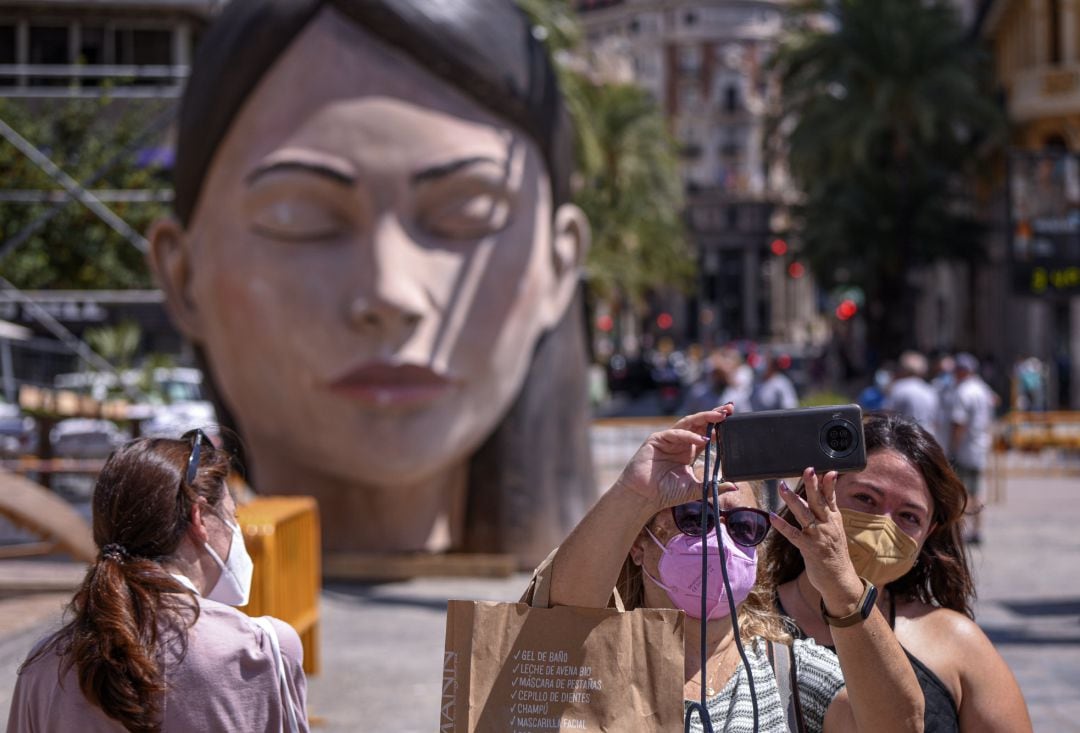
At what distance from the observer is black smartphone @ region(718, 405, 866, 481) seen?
279cm

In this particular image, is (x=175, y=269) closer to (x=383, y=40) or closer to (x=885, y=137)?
(x=383, y=40)

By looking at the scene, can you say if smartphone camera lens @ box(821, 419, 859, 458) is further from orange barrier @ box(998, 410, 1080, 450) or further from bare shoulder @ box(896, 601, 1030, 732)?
orange barrier @ box(998, 410, 1080, 450)

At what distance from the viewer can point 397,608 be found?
10602 mm

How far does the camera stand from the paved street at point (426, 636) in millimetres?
7867

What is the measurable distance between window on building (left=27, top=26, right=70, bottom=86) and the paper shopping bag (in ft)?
105

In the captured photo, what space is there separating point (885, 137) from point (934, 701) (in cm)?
3338

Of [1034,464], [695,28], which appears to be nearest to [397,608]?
[1034,464]

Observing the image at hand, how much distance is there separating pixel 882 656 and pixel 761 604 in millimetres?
339

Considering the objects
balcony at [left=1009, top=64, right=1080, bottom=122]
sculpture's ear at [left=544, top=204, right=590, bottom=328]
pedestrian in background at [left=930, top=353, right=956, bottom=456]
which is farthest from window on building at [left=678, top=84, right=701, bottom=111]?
sculpture's ear at [left=544, top=204, right=590, bottom=328]

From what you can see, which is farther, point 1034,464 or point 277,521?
point 1034,464

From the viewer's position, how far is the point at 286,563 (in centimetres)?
800

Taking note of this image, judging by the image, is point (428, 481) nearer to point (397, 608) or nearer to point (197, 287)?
point (397, 608)

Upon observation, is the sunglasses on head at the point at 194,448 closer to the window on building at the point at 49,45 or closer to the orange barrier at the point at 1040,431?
the orange barrier at the point at 1040,431

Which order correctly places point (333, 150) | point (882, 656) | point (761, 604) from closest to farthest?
point (882, 656) < point (761, 604) < point (333, 150)
